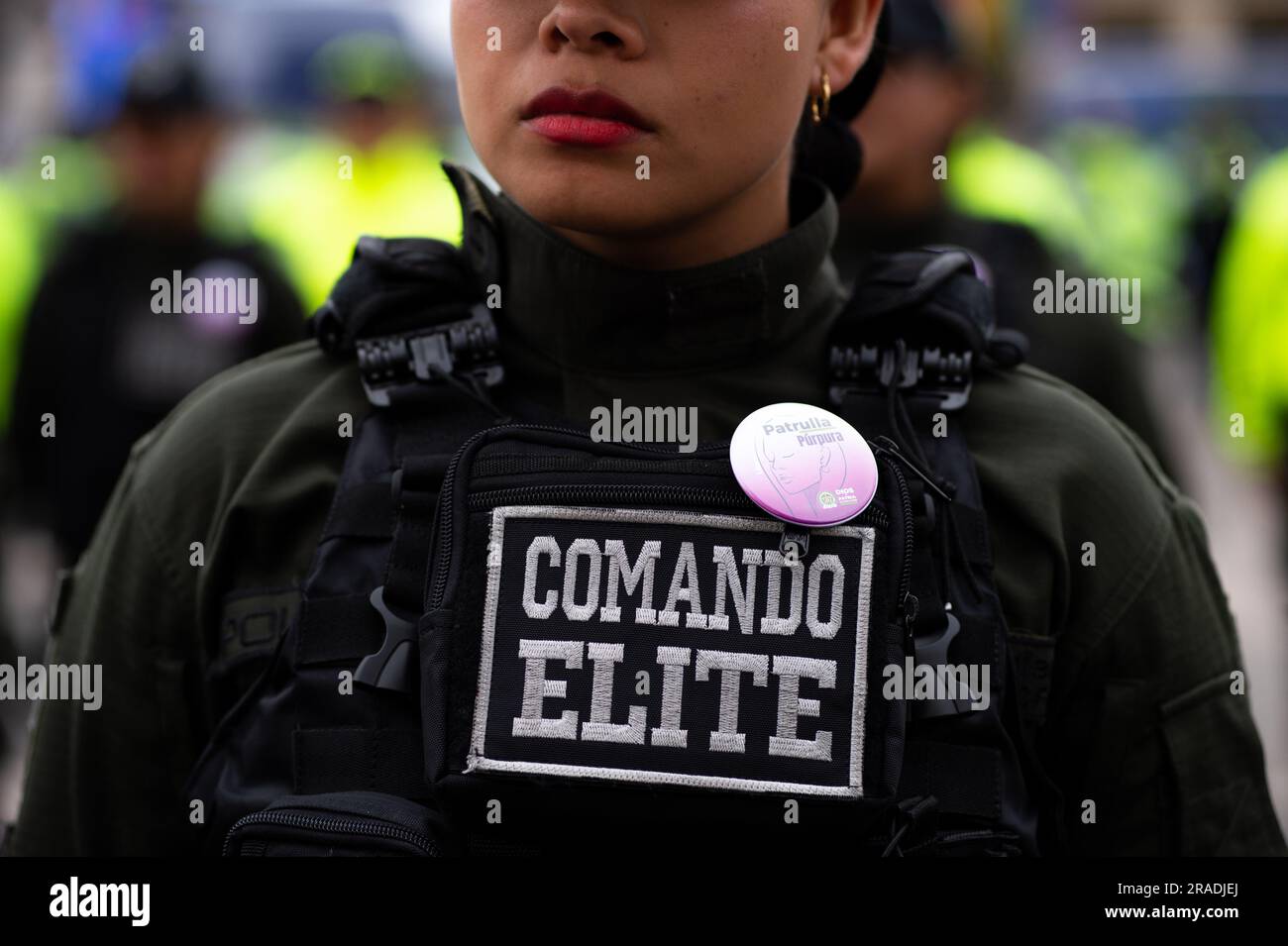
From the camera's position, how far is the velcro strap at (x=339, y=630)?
1.77 metres

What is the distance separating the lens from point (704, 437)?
1.92 meters

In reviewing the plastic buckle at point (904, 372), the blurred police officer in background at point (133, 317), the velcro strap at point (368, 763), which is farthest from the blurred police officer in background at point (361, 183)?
the velcro strap at point (368, 763)

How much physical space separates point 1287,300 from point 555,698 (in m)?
4.48

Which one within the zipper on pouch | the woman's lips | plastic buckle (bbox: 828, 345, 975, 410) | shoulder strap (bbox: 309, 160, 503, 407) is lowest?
the zipper on pouch

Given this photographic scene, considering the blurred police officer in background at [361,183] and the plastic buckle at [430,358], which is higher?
the blurred police officer in background at [361,183]

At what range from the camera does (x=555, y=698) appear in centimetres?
168

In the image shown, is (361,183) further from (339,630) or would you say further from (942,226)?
(339,630)

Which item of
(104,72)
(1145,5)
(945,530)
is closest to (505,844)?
(945,530)

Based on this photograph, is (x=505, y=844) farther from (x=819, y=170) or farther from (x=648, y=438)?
(x=819, y=170)
